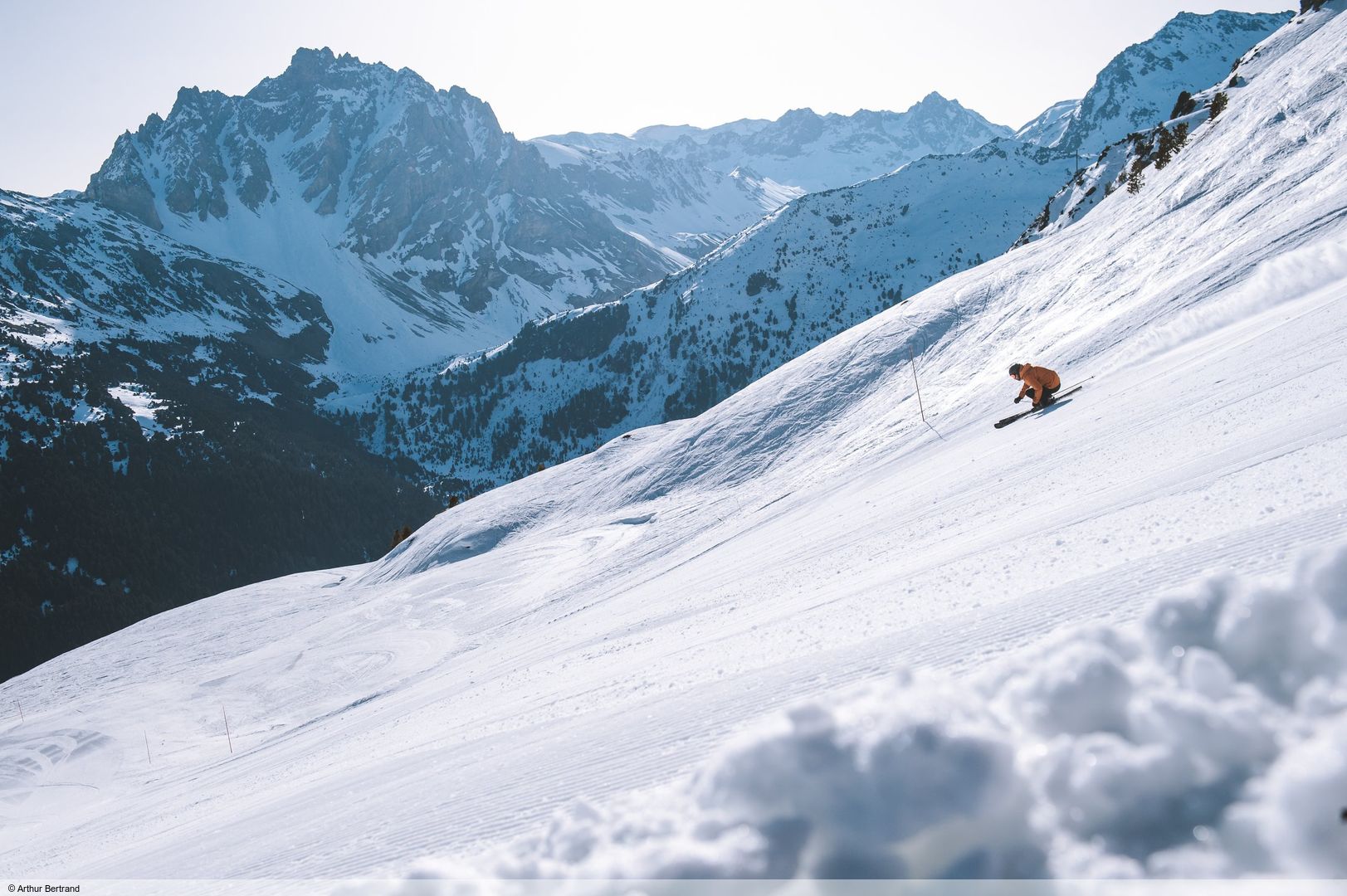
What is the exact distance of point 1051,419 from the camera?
938 cm

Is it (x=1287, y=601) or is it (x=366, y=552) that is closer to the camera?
(x=1287, y=601)

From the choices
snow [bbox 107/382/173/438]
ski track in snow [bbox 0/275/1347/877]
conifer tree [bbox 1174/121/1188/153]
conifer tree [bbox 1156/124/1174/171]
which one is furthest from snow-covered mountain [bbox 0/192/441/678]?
conifer tree [bbox 1174/121/1188/153]

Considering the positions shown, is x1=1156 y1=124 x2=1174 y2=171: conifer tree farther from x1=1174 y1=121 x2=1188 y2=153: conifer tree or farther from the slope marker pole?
the slope marker pole

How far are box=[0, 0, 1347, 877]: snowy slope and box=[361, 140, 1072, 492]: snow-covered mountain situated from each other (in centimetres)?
12755

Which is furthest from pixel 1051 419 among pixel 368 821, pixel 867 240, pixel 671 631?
pixel 867 240

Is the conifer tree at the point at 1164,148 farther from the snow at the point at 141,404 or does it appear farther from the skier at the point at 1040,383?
the snow at the point at 141,404

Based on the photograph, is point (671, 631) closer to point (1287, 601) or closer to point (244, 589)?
point (1287, 601)

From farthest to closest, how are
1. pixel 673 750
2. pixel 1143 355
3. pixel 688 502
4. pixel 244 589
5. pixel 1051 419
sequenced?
pixel 244 589
pixel 688 502
pixel 1143 355
pixel 1051 419
pixel 673 750

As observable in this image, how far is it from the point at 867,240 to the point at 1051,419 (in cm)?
17190

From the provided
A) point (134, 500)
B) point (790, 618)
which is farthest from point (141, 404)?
point (790, 618)

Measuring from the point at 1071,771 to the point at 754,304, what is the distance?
545ft

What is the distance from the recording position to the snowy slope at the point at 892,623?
202 centimetres

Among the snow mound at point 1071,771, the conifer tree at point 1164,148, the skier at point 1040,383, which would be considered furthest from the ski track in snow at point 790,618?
the conifer tree at point 1164,148

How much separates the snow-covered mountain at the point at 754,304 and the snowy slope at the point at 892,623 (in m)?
128
